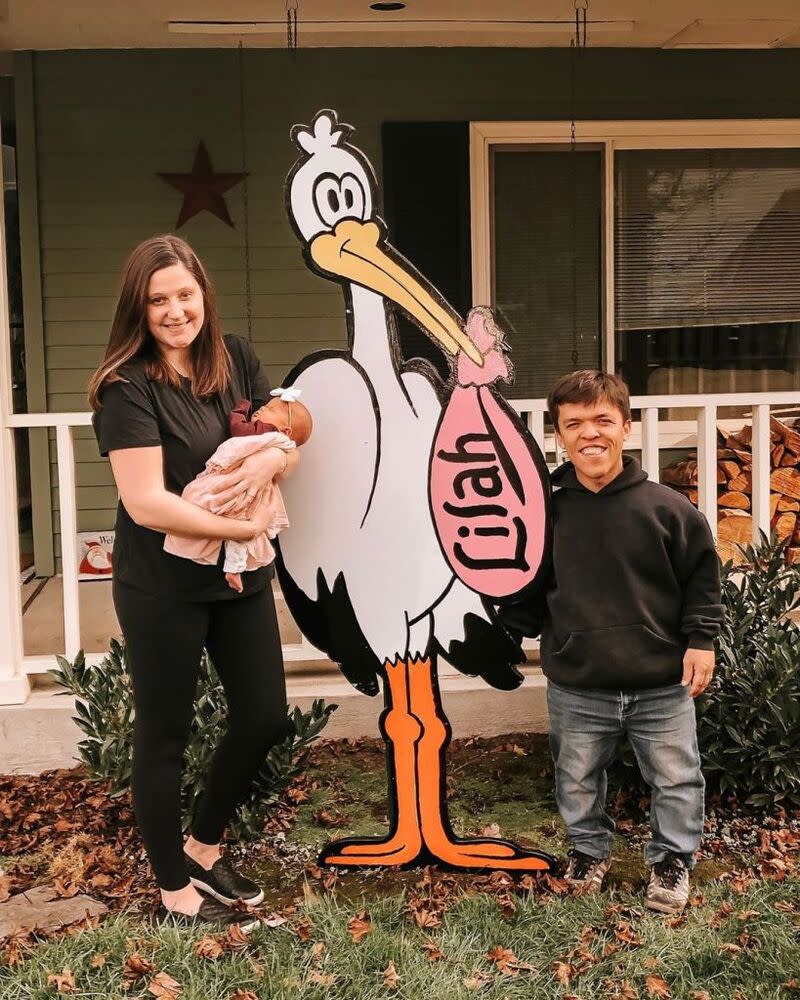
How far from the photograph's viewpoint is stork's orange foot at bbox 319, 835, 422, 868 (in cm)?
321

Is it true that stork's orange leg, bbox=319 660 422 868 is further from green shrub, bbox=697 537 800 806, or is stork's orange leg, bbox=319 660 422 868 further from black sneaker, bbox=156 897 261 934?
green shrub, bbox=697 537 800 806

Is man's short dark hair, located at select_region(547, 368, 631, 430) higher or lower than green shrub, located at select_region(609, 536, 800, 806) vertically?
higher

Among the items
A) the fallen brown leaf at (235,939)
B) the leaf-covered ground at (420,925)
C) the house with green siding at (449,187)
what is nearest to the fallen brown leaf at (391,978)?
the leaf-covered ground at (420,925)

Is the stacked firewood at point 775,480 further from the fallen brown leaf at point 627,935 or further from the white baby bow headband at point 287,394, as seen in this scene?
the white baby bow headband at point 287,394

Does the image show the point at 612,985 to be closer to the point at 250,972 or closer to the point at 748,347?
the point at 250,972

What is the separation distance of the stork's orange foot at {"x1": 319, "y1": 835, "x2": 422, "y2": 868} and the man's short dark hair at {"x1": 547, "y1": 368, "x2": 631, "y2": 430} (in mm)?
1270

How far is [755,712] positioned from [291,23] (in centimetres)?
385

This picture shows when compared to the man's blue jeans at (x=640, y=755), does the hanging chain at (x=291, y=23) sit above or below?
above

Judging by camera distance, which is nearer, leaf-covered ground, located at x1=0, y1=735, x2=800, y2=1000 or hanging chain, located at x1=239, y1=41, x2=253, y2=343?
leaf-covered ground, located at x1=0, y1=735, x2=800, y2=1000

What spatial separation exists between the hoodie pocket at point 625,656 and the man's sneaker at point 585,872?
0.52 meters

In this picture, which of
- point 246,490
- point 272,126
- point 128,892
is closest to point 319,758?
point 128,892

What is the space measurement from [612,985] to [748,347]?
4.86 meters

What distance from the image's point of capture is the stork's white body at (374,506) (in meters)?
3.13

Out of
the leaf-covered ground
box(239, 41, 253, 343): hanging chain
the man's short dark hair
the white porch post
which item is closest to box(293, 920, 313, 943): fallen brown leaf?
the leaf-covered ground
